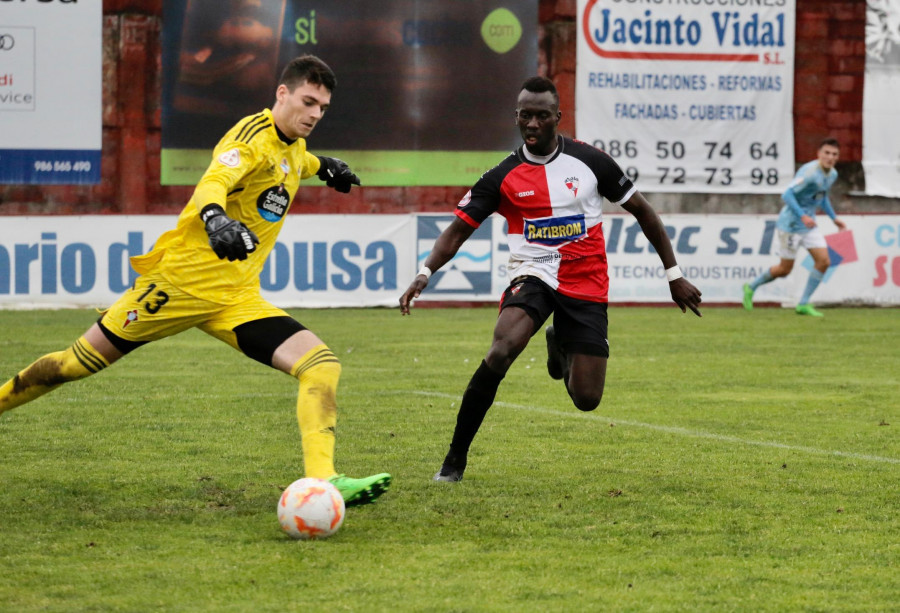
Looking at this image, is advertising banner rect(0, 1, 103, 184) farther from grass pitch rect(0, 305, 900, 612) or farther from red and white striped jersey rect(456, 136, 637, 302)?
red and white striped jersey rect(456, 136, 637, 302)

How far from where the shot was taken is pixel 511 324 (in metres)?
6.48

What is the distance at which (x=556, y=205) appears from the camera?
6.72 meters

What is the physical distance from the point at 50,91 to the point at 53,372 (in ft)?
54.3

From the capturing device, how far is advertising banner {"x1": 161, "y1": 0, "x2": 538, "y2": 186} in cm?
2180

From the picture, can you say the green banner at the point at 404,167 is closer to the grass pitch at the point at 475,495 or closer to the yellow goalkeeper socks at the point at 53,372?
the grass pitch at the point at 475,495

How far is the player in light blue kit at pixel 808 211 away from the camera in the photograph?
17344 millimetres

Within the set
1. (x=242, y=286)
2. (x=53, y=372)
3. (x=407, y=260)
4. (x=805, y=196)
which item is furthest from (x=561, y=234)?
(x=407, y=260)

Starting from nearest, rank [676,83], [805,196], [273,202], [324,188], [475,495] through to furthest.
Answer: [273,202] → [475,495] → [805,196] → [676,83] → [324,188]

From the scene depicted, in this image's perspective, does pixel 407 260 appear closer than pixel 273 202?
No

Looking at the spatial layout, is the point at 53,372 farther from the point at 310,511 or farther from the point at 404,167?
the point at 404,167

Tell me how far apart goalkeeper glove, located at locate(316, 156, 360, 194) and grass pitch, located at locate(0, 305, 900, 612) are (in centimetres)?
147

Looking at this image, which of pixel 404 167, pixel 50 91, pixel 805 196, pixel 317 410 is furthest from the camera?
pixel 404 167

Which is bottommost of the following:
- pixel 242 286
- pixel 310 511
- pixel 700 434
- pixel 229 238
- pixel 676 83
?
pixel 700 434

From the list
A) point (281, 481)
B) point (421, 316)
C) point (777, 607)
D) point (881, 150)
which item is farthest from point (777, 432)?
point (881, 150)
